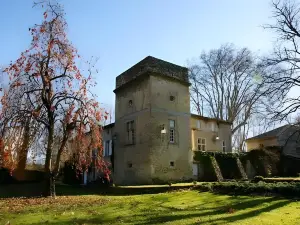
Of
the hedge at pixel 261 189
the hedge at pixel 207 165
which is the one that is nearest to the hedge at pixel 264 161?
the hedge at pixel 207 165

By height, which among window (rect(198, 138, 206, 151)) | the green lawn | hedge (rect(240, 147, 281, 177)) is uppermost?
window (rect(198, 138, 206, 151))

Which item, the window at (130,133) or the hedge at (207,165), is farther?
the hedge at (207,165)

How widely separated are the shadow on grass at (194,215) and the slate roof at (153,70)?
1560cm

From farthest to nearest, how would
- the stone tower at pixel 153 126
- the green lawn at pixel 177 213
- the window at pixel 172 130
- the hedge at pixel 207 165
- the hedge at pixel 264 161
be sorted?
the hedge at pixel 264 161 < the hedge at pixel 207 165 < the window at pixel 172 130 < the stone tower at pixel 153 126 < the green lawn at pixel 177 213

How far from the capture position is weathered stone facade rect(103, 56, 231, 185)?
23453mm

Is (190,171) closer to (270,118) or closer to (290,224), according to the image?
(270,118)

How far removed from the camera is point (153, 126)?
77.5 feet

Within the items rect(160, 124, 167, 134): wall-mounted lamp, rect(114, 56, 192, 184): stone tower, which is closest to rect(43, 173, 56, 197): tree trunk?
rect(114, 56, 192, 184): stone tower

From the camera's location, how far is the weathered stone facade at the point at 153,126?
2345cm

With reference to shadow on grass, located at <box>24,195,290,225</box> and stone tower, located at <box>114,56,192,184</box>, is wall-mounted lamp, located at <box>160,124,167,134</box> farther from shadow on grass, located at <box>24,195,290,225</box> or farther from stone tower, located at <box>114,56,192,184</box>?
shadow on grass, located at <box>24,195,290,225</box>

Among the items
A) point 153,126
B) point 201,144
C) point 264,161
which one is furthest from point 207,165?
point 264,161

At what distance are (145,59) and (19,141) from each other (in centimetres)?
1340

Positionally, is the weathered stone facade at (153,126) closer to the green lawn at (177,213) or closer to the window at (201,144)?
the window at (201,144)

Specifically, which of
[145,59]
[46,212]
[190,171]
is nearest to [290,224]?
[46,212]
